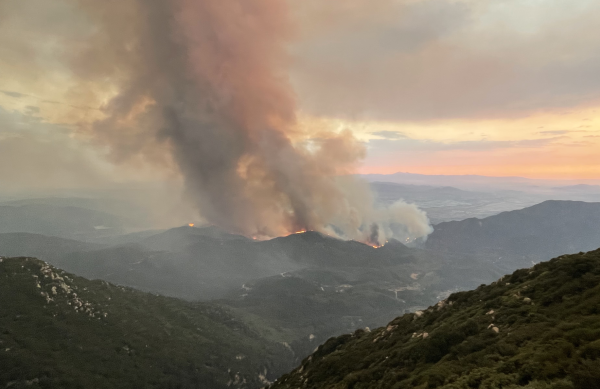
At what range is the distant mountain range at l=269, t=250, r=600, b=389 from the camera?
72.1 feet

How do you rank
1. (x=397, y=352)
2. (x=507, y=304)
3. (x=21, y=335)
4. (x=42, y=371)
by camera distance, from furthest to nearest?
(x=21, y=335)
(x=42, y=371)
(x=397, y=352)
(x=507, y=304)

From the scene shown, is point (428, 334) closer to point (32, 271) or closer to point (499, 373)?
point (499, 373)

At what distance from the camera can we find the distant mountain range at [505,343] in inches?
865

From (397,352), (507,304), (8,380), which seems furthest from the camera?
(8,380)

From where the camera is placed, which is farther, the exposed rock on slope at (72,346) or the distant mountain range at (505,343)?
the exposed rock on slope at (72,346)

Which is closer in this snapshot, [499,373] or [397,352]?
[499,373]

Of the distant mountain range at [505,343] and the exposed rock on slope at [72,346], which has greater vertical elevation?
the distant mountain range at [505,343]

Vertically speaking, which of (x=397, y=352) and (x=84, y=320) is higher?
(x=397, y=352)

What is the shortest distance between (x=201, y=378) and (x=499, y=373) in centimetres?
20966

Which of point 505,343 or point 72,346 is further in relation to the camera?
point 72,346

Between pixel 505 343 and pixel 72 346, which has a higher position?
pixel 505 343

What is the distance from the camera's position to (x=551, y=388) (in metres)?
18.8

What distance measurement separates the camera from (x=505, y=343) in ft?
99.6

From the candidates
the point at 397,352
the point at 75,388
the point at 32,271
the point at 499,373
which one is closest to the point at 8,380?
the point at 75,388
